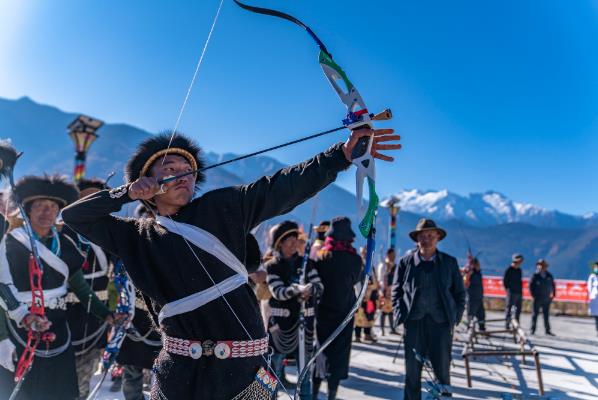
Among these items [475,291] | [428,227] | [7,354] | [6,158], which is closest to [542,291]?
[475,291]

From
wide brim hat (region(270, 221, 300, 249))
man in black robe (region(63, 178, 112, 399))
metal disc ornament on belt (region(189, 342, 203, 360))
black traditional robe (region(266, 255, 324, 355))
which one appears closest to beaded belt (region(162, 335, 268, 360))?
metal disc ornament on belt (region(189, 342, 203, 360))

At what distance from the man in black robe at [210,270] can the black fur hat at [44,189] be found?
1842mm

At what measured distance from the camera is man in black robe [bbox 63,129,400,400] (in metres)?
1.97

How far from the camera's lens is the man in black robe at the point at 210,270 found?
1.97 metres

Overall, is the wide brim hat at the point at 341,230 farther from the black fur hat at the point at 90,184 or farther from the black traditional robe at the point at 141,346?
the black fur hat at the point at 90,184

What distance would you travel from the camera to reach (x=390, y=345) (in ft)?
33.2

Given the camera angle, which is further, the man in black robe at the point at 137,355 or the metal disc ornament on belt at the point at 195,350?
the man in black robe at the point at 137,355

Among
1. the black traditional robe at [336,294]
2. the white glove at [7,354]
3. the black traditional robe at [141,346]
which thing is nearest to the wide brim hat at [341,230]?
the black traditional robe at [336,294]

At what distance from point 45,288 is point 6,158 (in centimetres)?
97

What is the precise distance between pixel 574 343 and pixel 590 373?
13.9ft

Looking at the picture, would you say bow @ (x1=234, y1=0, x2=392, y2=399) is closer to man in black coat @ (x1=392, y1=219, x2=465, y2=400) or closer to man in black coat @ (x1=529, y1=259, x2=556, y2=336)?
man in black coat @ (x1=392, y1=219, x2=465, y2=400)

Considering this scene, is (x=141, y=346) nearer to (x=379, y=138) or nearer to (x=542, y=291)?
(x=379, y=138)

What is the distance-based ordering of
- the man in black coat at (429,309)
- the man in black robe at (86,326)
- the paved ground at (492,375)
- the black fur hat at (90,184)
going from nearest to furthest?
the man in black robe at (86,326)
the man in black coat at (429,309)
the black fur hat at (90,184)
the paved ground at (492,375)

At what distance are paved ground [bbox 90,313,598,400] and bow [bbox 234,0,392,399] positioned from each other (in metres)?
2.47
